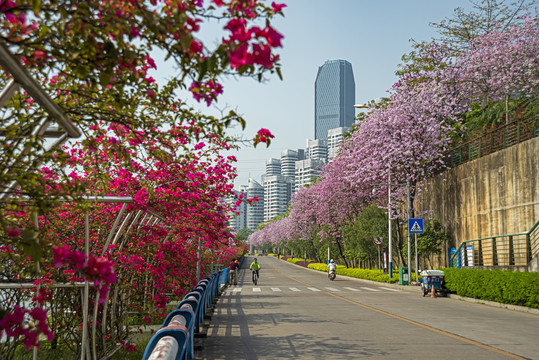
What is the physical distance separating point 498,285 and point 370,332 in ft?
31.5

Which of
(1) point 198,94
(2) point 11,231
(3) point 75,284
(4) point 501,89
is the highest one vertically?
(4) point 501,89

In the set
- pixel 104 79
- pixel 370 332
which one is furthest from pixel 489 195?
pixel 104 79

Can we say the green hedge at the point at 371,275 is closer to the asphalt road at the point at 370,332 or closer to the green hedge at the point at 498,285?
the green hedge at the point at 498,285

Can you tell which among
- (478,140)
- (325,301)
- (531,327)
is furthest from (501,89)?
(531,327)

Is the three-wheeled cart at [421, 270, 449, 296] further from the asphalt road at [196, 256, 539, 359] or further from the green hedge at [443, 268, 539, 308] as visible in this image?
the asphalt road at [196, 256, 539, 359]

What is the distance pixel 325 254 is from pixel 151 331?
5843cm

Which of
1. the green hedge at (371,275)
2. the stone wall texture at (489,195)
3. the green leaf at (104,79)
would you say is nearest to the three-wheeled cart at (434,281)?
the stone wall texture at (489,195)

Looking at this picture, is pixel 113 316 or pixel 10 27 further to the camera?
pixel 113 316

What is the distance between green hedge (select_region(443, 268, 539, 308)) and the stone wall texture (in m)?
4.94

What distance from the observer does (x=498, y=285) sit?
20.0 metres

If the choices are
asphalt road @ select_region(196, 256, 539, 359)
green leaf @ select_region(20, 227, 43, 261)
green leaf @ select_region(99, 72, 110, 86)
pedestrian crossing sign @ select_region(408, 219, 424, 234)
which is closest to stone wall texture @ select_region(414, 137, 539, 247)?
pedestrian crossing sign @ select_region(408, 219, 424, 234)

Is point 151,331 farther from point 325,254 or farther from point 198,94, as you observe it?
point 325,254

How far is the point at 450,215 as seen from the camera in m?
35.1

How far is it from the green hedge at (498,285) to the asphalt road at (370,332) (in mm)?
823
